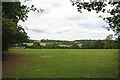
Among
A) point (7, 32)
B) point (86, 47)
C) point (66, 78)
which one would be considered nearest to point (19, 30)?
point (7, 32)

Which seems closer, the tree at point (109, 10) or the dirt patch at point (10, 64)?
the tree at point (109, 10)

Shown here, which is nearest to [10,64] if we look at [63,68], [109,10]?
[63,68]

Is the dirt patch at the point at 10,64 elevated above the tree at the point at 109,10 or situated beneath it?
situated beneath

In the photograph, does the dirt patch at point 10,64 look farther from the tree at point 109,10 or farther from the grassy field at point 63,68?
the tree at point 109,10

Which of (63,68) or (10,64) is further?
(10,64)

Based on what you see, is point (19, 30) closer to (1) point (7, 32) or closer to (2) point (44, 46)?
(1) point (7, 32)

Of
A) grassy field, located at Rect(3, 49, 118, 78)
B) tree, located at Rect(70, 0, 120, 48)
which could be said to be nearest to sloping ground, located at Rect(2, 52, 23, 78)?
grassy field, located at Rect(3, 49, 118, 78)

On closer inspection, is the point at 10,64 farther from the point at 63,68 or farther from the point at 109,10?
the point at 109,10

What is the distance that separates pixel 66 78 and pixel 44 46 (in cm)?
3764

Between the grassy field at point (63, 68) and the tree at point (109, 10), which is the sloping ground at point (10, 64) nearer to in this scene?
the grassy field at point (63, 68)

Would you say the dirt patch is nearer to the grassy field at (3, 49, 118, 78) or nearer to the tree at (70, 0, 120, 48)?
the grassy field at (3, 49, 118, 78)

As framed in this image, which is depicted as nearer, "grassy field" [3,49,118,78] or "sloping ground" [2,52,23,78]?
"grassy field" [3,49,118,78]

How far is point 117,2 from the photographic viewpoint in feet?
51.5

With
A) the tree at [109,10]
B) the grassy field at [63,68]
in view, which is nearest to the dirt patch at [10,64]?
the grassy field at [63,68]
